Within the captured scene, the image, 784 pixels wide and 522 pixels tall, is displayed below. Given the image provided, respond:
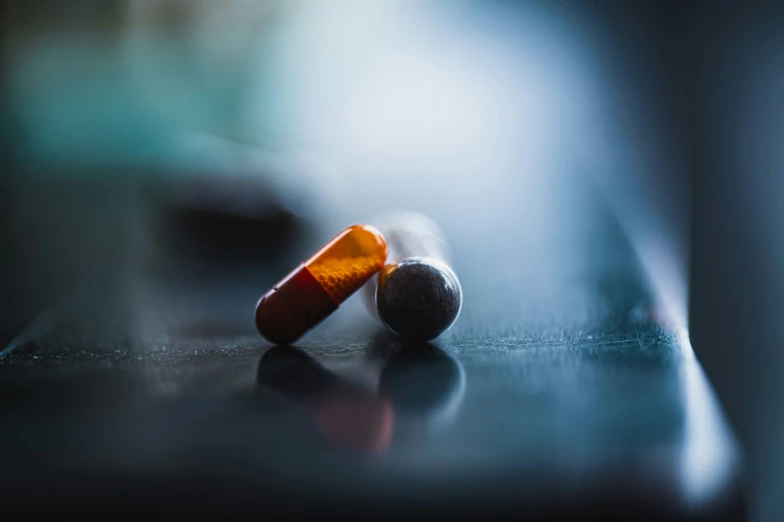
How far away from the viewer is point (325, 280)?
0.67m

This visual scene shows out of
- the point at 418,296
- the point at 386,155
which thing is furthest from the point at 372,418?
the point at 386,155

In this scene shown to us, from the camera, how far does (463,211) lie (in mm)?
1522

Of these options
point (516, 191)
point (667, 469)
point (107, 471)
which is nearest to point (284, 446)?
point (107, 471)

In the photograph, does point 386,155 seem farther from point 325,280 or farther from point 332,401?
point 332,401

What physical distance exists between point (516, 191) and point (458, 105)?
0.26 metres

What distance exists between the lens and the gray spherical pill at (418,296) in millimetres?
649

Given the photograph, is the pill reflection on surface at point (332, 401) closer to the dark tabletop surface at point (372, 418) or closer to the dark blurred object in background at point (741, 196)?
the dark tabletop surface at point (372, 418)

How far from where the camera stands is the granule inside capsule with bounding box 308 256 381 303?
667 millimetres

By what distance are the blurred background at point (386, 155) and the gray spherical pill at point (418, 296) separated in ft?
0.34

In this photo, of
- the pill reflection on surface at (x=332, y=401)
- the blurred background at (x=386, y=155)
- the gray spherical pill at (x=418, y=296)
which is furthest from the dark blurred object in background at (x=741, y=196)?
the pill reflection on surface at (x=332, y=401)

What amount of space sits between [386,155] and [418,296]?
3.21 ft

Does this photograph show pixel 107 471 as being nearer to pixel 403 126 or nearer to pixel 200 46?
pixel 403 126

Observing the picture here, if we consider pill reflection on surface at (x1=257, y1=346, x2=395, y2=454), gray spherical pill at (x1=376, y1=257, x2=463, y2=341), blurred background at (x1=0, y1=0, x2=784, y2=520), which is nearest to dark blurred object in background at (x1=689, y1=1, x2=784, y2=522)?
blurred background at (x1=0, y1=0, x2=784, y2=520)

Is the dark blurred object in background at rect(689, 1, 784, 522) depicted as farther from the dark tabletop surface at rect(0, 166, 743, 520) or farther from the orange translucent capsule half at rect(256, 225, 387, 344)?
the orange translucent capsule half at rect(256, 225, 387, 344)
